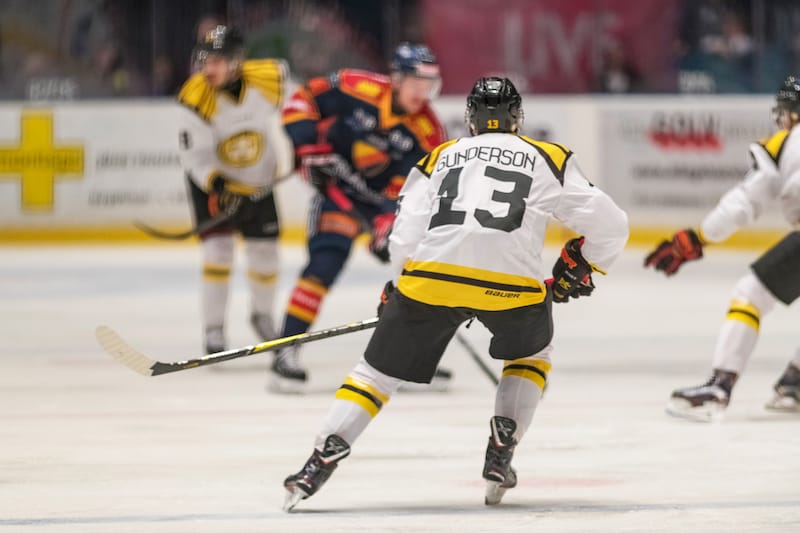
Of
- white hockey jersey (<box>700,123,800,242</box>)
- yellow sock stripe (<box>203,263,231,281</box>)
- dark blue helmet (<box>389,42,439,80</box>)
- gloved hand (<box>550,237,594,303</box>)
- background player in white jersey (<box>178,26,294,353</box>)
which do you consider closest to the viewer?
gloved hand (<box>550,237,594,303</box>)

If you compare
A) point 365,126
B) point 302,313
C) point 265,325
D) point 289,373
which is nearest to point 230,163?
point 265,325

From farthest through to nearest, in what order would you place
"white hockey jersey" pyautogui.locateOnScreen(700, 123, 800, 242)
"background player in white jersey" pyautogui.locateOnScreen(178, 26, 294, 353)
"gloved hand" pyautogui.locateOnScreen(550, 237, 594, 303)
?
1. "background player in white jersey" pyautogui.locateOnScreen(178, 26, 294, 353)
2. "white hockey jersey" pyautogui.locateOnScreen(700, 123, 800, 242)
3. "gloved hand" pyautogui.locateOnScreen(550, 237, 594, 303)

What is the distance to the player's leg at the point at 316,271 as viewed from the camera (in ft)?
19.1

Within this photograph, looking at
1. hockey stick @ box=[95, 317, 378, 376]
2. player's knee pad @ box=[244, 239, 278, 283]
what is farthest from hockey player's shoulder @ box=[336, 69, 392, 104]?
hockey stick @ box=[95, 317, 378, 376]

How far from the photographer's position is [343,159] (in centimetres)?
603

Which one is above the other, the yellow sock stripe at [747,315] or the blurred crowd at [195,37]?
the yellow sock stripe at [747,315]

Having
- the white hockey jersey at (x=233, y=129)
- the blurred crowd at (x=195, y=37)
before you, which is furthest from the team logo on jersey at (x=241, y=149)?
the blurred crowd at (x=195, y=37)

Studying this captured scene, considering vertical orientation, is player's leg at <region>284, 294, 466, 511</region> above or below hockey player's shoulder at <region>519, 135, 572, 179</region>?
below

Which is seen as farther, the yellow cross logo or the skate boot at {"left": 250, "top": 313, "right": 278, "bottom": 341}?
the yellow cross logo

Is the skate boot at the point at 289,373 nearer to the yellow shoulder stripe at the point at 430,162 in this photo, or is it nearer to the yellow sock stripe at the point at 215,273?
the yellow sock stripe at the point at 215,273

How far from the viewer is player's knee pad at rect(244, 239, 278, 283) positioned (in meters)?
6.66

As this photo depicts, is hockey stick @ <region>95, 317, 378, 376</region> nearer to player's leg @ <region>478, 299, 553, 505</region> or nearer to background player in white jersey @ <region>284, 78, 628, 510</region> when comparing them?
background player in white jersey @ <region>284, 78, 628, 510</region>

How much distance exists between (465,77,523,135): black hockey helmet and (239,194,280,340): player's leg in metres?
2.78

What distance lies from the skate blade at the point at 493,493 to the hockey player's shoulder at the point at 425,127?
2209 mm
